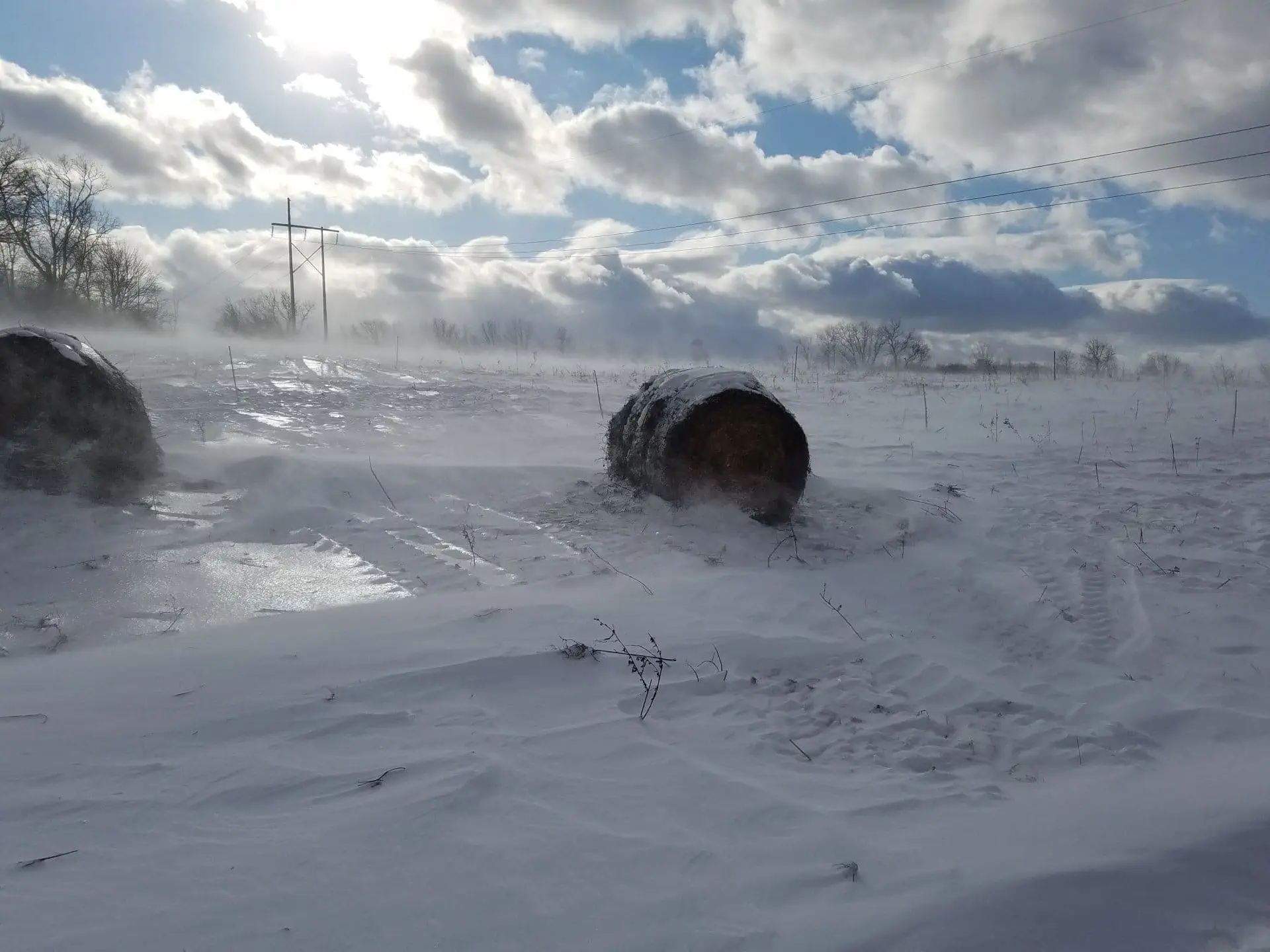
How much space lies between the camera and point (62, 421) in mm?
6691

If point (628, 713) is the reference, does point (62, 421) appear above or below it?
above

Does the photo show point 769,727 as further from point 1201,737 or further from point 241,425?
point 241,425

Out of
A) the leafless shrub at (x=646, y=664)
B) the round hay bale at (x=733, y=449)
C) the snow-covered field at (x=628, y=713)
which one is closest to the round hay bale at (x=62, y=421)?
the snow-covered field at (x=628, y=713)

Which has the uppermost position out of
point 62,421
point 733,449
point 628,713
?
point 62,421

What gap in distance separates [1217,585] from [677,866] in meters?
5.04

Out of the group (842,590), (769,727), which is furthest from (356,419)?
(769,727)

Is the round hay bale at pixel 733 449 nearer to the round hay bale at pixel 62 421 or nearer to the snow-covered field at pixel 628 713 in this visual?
the snow-covered field at pixel 628 713

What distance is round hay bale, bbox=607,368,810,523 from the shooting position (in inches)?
263

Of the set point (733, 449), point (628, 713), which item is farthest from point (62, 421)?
point (628, 713)

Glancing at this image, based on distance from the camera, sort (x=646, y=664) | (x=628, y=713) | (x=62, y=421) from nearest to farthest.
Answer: (x=628, y=713) → (x=646, y=664) → (x=62, y=421)

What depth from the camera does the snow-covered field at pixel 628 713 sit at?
7.72 ft

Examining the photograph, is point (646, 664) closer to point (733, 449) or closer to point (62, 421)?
point (733, 449)

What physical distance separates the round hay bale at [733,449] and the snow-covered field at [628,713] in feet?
0.95

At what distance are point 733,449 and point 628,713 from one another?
138 inches
